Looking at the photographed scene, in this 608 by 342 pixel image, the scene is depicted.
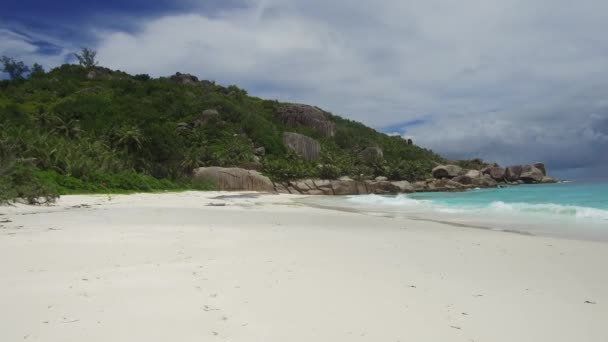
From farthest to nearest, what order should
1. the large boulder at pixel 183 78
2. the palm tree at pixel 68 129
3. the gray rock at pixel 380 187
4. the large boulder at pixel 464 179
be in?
the large boulder at pixel 183 78 < the large boulder at pixel 464 179 < the gray rock at pixel 380 187 < the palm tree at pixel 68 129

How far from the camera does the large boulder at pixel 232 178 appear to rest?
44281mm

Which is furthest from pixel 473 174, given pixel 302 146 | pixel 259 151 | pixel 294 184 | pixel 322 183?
pixel 259 151

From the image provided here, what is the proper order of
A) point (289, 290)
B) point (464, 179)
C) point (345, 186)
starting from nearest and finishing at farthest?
point (289, 290), point (345, 186), point (464, 179)

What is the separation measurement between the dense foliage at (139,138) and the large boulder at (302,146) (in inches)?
50.1

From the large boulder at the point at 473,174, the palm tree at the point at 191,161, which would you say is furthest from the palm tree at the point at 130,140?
the large boulder at the point at 473,174

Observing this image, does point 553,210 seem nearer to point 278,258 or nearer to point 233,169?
point 278,258

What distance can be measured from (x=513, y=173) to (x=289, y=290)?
264ft

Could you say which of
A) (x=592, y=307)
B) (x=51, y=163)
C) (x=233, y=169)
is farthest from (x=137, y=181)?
(x=592, y=307)

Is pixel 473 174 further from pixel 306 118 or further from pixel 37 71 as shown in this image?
pixel 37 71

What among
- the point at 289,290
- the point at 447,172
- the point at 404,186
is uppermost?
the point at 447,172

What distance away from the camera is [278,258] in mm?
6191

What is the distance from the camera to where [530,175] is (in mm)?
76125

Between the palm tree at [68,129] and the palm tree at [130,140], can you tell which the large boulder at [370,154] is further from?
the palm tree at [68,129]

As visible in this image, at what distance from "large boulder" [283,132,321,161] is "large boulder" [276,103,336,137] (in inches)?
429
